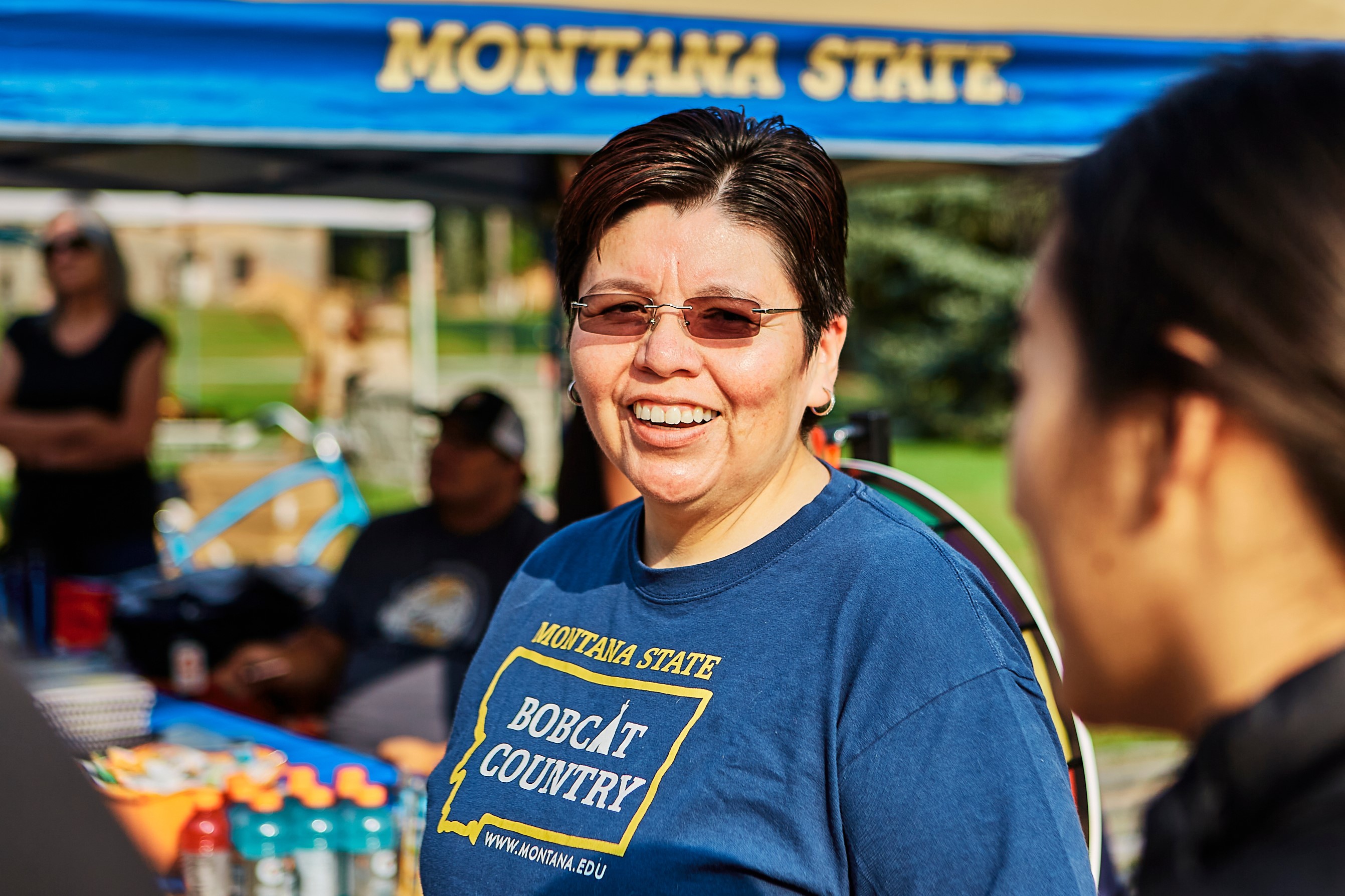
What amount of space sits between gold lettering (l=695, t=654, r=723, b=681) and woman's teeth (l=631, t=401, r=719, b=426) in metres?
0.34

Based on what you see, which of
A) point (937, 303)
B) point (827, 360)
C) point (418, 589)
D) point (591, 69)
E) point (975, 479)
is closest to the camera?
point (827, 360)

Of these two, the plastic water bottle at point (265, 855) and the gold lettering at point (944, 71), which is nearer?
the plastic water bottle at point (265, 855)

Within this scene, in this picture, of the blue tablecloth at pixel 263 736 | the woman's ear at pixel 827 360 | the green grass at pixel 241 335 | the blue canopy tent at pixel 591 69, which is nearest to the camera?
the woman's ear at pixel 827 360

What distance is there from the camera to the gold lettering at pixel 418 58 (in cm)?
290

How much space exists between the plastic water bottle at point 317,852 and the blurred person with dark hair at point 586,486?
801mm

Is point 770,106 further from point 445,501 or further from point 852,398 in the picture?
point 852,398

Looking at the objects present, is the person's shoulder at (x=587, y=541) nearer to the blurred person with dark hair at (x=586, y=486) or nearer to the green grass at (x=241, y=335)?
the blurred person with dark hair at (x=586, y=486)

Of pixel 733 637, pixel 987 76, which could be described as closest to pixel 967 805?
pixel 733 637

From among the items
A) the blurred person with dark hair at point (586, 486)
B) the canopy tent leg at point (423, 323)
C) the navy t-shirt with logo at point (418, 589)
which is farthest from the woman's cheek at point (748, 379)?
the canopy tent leg at point (423, 323)

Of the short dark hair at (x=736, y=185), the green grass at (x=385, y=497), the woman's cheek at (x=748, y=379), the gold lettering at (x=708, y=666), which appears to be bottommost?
the green grass at (x=385, y=497)

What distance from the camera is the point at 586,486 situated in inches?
103

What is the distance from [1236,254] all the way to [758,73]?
2597 mm

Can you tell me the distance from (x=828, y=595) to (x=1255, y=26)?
3.14m

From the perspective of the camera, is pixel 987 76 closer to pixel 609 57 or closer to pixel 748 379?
pixel 609 57
